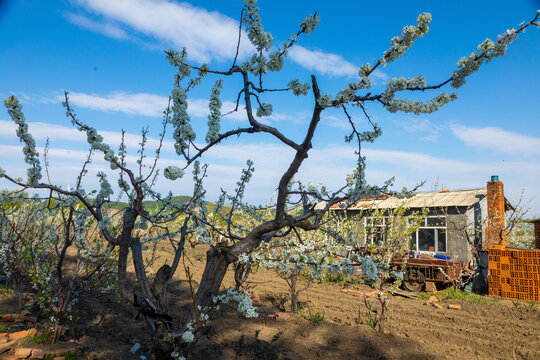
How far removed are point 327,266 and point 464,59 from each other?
7.24ft

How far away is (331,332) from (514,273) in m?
7.86

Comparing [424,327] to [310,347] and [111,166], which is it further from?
[111,166]

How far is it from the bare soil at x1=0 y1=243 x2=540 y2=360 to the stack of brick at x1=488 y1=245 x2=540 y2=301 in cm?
113

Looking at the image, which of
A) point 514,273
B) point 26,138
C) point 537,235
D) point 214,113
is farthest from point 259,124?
point 537,235

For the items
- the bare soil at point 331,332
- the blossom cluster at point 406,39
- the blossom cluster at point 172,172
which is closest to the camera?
the blossom cluster at point 406,39

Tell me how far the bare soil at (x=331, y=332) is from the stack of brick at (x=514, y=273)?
113cm

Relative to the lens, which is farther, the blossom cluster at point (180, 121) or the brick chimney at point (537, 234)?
the brick chimney at point (537, 234)

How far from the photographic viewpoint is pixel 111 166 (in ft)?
12.6

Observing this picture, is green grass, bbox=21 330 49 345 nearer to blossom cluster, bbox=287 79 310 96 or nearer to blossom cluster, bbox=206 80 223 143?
blossom cluster, bbox=206 80 223 143

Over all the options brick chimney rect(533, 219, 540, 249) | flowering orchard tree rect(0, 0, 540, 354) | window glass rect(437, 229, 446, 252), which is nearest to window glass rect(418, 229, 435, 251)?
window glass rect(437, 229, 446, 252)

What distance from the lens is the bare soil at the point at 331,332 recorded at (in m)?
5.19

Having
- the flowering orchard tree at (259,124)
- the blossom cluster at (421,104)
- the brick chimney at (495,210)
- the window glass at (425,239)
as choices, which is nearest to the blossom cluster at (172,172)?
the flowering orchard tree at (259,124)

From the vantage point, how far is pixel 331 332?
20.7 feet

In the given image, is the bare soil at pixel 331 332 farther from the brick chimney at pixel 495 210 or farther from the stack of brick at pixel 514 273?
the brick chimney at pixel 495 210
